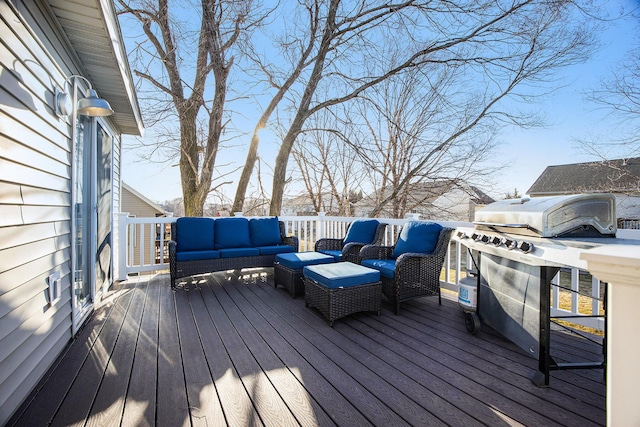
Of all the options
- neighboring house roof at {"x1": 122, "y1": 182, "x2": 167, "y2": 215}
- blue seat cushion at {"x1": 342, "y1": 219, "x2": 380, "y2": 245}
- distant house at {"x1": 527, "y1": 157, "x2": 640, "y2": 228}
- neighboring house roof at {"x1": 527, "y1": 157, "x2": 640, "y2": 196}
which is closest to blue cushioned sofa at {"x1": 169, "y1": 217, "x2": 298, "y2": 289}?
blue seat cushion at {"x1": 342, "y1": 219, "x2": 380, "y2": 245}

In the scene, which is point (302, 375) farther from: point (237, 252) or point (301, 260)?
point (237, 252)

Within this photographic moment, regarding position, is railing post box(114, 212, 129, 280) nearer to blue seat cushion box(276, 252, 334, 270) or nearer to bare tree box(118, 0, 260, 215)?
blue seat cushion box(276, 252, 334, 270)

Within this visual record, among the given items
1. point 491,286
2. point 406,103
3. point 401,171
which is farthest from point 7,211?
point 406,103

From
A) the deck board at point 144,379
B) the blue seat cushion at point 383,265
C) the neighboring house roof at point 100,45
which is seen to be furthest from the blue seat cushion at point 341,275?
the neighboring house roof at point 100,45

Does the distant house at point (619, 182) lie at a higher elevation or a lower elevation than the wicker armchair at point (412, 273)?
higher

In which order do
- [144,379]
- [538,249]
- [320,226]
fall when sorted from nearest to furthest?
[538,249] → [144,379] → [320,226]

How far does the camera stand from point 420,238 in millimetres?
3623

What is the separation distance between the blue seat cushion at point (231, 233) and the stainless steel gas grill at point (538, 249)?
3.69 m

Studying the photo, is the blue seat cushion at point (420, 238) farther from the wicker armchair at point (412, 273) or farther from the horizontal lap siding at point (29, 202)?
the horizontal lap siding at point (29, 202)

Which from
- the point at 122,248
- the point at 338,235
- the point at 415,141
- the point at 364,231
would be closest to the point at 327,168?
the point at 415,141

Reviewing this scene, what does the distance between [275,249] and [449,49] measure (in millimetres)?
7047

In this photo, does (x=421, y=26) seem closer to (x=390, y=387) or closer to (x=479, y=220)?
(x=479, y=220)

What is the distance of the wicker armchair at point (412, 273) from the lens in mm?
3275

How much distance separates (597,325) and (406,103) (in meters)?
7.96
